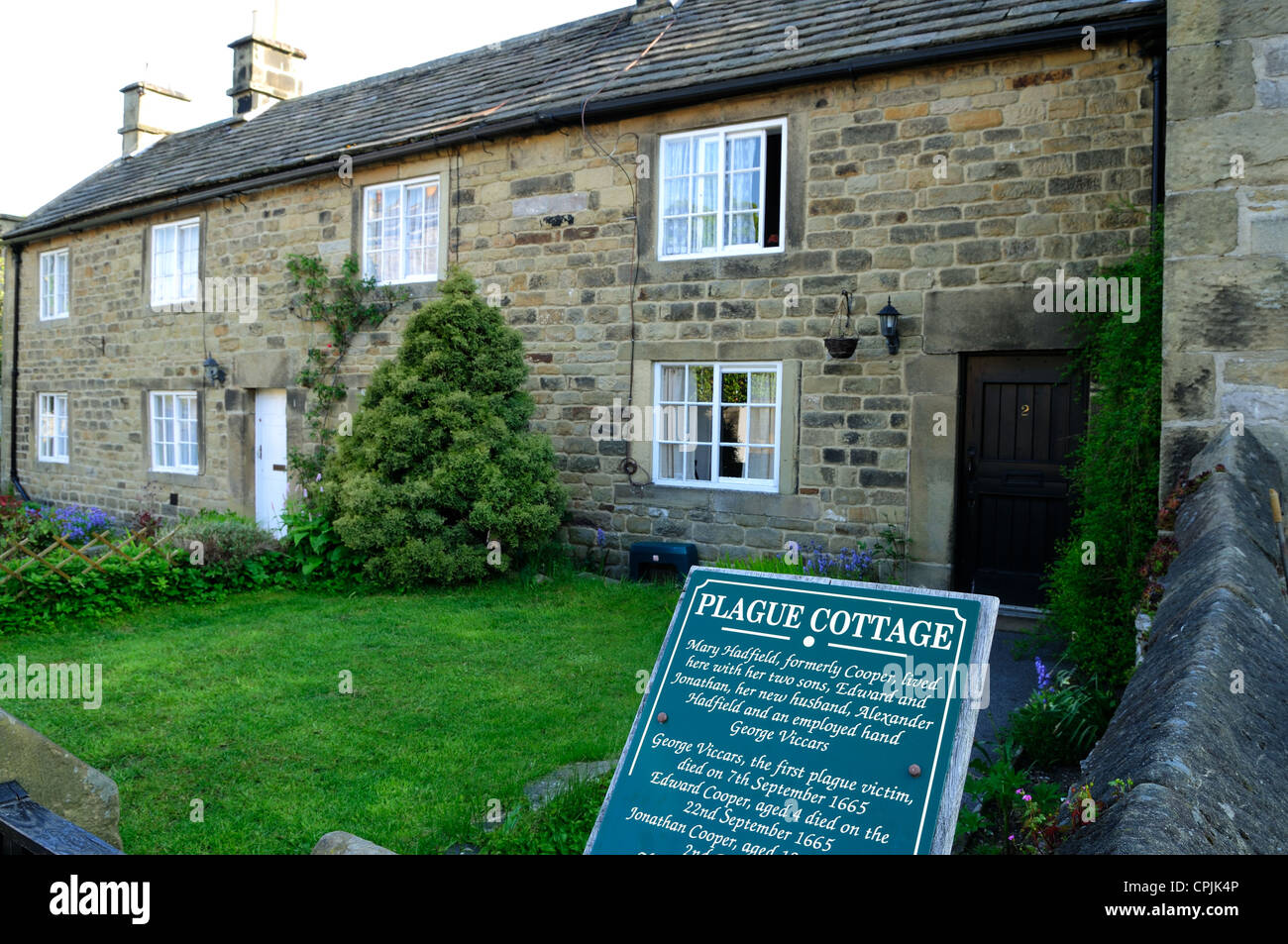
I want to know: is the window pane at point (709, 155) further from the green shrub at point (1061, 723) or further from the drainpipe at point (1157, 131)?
the green shrub at point (1061, 723)

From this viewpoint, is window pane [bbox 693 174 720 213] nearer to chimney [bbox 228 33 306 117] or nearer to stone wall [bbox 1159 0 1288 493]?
stone wall [bbox 1159 0 1288 493]

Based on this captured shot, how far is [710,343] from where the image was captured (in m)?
9.93

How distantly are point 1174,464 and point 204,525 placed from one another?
359 inches

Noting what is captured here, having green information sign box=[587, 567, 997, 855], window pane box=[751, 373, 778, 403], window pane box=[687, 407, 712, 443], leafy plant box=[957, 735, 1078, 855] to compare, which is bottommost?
leafy plant box=[957, 735, 1078, 855]

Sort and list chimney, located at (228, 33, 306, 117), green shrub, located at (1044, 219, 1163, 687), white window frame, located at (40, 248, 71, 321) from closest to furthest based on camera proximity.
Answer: green shrub, located at (1044, 219, 1163, 687) → chimney, located at (228, 33, 306, 117) → white window frame, located at (40, 248, 71, 321)

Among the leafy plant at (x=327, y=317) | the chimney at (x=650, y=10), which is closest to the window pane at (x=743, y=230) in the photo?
the chimney at (x=650, y=10)

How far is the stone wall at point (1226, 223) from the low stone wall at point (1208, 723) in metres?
1.38

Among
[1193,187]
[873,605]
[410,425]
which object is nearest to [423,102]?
[410,425]

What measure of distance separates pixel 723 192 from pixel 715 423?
7.83 ft

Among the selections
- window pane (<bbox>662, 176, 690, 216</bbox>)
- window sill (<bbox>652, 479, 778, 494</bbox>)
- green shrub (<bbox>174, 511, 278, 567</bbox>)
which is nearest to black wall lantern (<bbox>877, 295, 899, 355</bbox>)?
window sill (<bbox>652, 479, 778, 494</bbox>)

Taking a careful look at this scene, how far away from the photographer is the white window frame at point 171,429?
15.3 meters

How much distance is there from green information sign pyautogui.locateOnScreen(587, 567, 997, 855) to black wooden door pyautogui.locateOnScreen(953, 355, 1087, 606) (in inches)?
242

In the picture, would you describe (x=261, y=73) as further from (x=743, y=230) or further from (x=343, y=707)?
(x=343, y=707)

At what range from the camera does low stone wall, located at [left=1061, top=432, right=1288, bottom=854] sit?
1.85m
